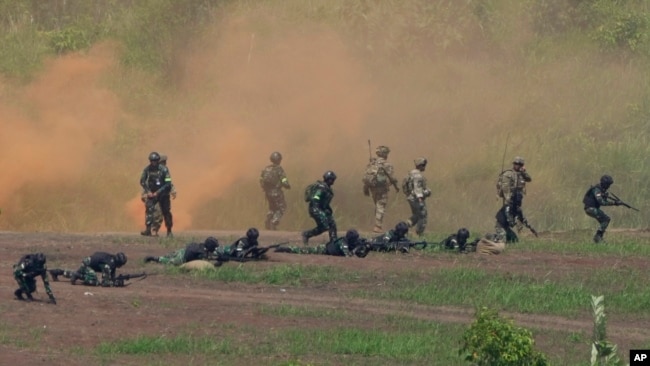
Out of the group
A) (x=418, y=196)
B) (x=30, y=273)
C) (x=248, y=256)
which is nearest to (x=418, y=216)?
(x=418, y=196)

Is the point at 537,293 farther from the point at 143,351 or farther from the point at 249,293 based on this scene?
the point at 143,351

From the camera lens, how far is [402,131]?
145ft

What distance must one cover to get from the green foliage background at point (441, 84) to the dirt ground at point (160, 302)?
1014 cm

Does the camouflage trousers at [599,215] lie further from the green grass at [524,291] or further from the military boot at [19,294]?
the military boot at [19,294]

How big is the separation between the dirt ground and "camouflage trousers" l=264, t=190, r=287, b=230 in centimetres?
649

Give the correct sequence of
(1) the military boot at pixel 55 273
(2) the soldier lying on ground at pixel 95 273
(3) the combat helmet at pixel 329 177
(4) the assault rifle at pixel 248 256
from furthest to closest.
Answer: (3) the combat helmet at pixel 329 177 < (4) the assault rifle at pixel 248 256 < (2) the soldier lying on ground at pixel 95 273 < (1) the military boot at pixel 55 273

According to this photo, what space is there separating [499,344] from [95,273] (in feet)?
30.9

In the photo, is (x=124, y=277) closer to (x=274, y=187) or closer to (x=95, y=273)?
(x=95, y=273)

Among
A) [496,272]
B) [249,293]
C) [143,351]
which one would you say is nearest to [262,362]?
[143,351]

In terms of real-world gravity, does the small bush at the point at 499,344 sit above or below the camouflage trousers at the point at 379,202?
below

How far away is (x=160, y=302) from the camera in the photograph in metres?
21.3

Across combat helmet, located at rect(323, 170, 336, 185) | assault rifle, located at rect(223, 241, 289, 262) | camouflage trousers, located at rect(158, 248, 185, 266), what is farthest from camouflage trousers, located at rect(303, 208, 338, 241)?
camouflage trousers, located at rect(158, 248, 185, 266)

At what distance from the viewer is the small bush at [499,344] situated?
14.9 meters

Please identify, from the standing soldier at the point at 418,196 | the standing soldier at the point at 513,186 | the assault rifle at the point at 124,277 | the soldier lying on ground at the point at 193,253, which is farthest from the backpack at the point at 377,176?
the assault rifle at the point at 124,277
